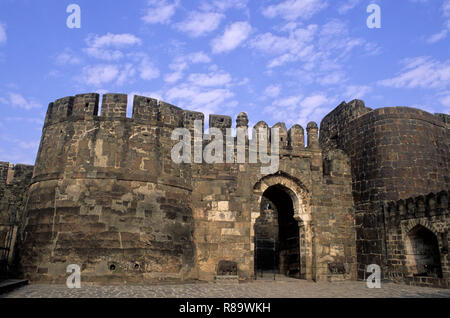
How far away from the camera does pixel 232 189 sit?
11.7 meters

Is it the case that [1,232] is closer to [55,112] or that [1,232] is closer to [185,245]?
[55,112]

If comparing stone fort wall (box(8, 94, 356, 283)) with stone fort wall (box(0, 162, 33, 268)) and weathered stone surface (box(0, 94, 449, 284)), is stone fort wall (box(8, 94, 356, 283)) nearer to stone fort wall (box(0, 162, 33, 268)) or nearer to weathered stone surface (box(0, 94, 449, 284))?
weathered stone surface (box(0, 94, 449, 284))

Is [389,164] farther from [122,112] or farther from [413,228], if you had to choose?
[122,112]

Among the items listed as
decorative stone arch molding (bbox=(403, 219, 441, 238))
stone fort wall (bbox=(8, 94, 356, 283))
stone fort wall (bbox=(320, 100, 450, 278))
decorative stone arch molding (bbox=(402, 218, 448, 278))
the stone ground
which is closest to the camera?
the stone ground

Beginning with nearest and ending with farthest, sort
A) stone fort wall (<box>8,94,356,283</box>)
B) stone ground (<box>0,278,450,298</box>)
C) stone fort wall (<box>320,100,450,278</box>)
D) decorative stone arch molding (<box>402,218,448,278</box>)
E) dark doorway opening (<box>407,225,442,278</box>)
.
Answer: stone ground (<box>0,278,450,298</box>) → stone fort wall (<box>8,94,356,283</box>) → decorative stone arch molding (<box>402,218,448,278</box>) → dark doorway opening (<box>407,225,442,278</box>) → stone fort wall (<box>320,100,450,278</box>)

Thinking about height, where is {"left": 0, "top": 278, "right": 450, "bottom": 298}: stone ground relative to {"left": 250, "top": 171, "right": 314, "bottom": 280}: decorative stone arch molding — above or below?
below

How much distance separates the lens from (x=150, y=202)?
33.6ft

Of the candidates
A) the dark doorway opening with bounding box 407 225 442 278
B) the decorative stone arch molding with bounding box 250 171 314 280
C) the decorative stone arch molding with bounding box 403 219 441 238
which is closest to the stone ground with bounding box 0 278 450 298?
the dark doorway opening with bounding box 407 225 442 278

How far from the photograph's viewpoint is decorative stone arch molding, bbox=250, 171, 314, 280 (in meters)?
12.2

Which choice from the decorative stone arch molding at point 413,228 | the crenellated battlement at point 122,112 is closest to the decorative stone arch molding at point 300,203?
the crenellated battlement at point 122,112

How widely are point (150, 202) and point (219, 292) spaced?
10.7 feet

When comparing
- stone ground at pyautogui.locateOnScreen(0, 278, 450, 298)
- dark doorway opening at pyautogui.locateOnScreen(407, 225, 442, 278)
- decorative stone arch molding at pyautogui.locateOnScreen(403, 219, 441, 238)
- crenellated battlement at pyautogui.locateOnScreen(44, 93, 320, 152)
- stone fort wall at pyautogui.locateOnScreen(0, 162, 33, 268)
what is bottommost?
stone ground at pyautogui.locateOnScreen(0, 278, 450, 298)

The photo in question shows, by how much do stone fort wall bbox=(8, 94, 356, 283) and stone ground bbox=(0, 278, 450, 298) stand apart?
2.89 feet
